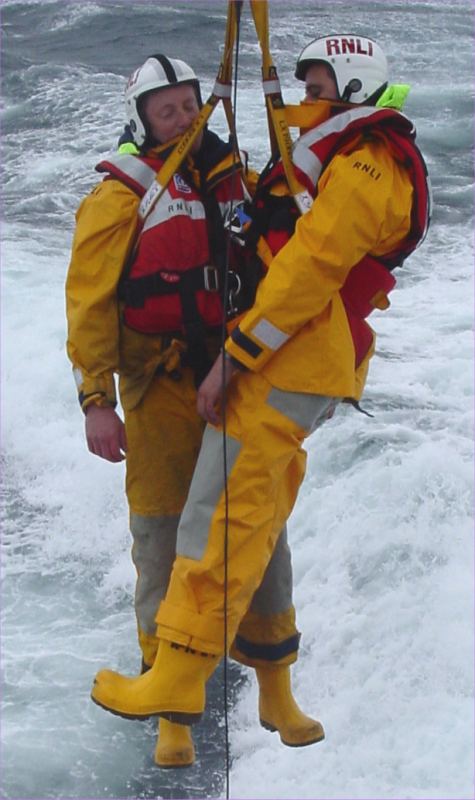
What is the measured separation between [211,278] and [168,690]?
44.1 inches

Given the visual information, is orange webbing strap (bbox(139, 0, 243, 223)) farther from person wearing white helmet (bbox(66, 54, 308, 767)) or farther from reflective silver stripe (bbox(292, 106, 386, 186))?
reflective silver stripe (bbox(292, 106, 386, 186))

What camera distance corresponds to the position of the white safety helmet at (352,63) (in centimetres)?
363

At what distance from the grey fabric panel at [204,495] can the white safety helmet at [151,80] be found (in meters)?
0.89

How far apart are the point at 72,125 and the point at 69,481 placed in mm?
6706

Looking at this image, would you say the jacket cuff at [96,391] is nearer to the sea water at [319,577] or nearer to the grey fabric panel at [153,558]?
the grey fabric panel at [153,558]

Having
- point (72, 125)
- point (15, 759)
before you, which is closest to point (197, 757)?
point (15, 759)

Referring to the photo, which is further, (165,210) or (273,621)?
(273,621)

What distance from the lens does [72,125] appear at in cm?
1447

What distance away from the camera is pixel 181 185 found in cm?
376

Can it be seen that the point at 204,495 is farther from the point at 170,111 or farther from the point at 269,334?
the point at 170,111

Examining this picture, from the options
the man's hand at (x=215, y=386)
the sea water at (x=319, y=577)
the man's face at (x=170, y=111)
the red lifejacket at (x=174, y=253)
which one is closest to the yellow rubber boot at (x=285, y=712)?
the man's hand at (x=215, y=386)

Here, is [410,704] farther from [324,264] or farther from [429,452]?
[324,264]

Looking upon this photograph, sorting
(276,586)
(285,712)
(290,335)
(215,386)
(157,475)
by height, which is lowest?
(285,712)

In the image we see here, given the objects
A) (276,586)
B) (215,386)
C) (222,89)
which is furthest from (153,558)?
(222,89)
